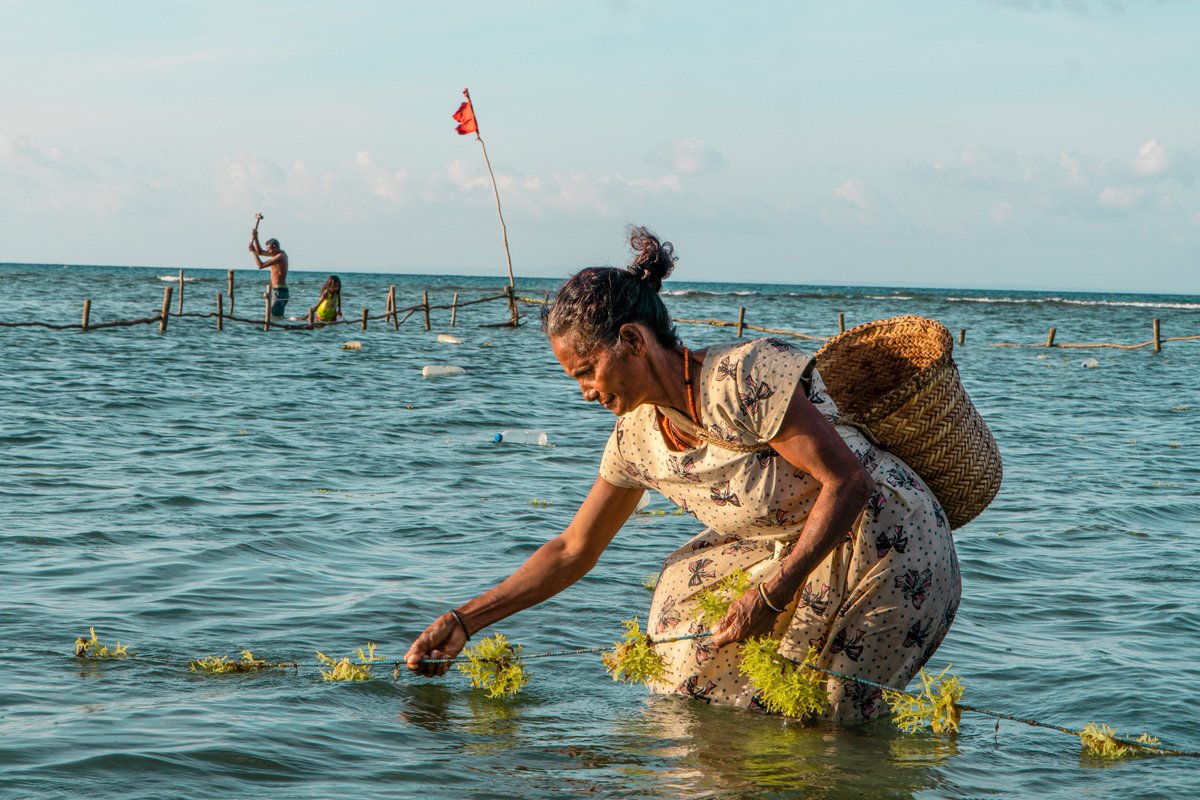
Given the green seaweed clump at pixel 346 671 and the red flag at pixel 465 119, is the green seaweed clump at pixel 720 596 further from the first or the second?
the red flag at pixel 465 119

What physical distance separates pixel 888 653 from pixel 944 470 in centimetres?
58

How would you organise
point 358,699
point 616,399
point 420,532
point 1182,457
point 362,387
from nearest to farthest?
point 616,399 < point 358,699 < point 420,532 < point 1182,457 < point 362,387

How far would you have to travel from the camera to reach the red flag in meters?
26.5

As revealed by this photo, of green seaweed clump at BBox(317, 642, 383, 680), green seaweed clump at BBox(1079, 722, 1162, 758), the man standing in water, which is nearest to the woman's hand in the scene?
green seaweed clump at BBox(317, 642, 383, 680)

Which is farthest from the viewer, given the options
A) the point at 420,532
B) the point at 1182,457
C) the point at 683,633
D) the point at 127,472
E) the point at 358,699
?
the point at 1182,457

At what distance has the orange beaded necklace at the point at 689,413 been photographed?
3312 mm

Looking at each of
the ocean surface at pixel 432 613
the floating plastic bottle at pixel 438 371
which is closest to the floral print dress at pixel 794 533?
the ocean surface at pixel 432 613

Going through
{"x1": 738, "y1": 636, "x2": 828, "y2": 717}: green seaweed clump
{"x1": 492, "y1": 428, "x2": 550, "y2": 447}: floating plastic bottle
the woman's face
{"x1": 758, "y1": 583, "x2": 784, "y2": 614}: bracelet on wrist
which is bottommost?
{"x1": 492, "y1": 428, "x2": 550, "y2": 447}: floating plastic bottle

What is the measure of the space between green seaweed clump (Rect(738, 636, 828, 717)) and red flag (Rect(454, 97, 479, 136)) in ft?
78.4

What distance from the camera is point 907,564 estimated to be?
3553 mm

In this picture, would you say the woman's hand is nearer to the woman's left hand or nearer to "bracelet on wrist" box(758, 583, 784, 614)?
the woman's left hand

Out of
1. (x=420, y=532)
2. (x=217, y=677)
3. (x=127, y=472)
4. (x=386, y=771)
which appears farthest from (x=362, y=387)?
(x=386, y=771)

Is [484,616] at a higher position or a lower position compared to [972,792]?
higher

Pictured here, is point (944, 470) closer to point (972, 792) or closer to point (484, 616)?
point (972, 792)
